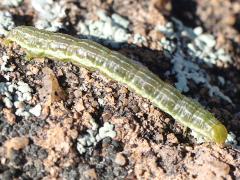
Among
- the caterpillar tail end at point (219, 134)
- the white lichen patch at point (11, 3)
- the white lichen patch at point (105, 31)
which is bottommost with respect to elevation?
the white lichen patch at point (11, 3)

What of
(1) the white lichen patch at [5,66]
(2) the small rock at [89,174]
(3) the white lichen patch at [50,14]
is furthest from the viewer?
(3) the white lichen patch at [50,14]

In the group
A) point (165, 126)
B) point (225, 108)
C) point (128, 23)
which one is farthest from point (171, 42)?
point (165, 126)

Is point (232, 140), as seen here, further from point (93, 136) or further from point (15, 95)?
point (15, 95)

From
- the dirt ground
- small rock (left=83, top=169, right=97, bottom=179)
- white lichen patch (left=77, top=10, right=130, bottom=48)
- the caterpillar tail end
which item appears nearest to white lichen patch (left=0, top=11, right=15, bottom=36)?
the dirt ground

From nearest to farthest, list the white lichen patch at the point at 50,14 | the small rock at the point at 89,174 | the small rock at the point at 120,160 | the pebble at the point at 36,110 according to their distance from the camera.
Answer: the small rock at the point at 89,174, the small rock at the point at 120,160, the pebble at the point at 36,110, the white lichen patch at the point at 50,14

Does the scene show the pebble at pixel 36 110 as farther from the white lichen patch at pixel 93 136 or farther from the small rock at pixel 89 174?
the small rock at pixel 89 174

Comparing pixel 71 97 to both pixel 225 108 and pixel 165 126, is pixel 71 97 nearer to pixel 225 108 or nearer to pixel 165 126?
pixel 165 126

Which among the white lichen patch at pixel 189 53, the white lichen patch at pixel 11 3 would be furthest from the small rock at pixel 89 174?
the white lichen patch at pixel 11 3

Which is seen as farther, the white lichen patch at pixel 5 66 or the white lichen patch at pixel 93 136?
the white lichen patch at pixel 5 66
